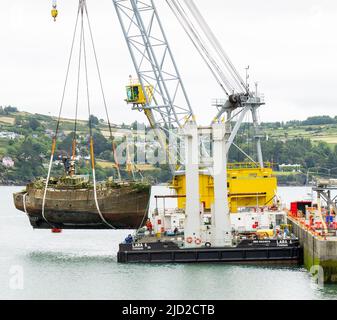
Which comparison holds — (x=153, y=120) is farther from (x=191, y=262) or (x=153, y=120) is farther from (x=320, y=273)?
(x=320, y=273)

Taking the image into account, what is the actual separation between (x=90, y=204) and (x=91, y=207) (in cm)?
19

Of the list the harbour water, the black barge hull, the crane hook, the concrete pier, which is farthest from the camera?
the crane hook

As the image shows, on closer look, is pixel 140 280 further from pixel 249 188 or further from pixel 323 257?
pixel 249 188

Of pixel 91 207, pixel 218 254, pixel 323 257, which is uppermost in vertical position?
pixel 91 207

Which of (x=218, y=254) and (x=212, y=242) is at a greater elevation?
(x=212, y=242)

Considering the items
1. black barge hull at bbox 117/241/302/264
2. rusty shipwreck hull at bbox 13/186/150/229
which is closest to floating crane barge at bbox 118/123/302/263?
black barge hull at bbox 117/241/302/264

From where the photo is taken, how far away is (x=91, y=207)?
56000mm

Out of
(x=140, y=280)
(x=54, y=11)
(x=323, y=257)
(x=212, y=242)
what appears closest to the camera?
(x=323, y=257)

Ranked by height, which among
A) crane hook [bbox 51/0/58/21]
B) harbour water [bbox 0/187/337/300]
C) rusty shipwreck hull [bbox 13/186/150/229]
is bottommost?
harbour water [bbox 0/187/337/300]

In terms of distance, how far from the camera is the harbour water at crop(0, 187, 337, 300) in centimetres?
4234

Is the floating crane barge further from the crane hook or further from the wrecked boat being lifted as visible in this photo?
the crane hook

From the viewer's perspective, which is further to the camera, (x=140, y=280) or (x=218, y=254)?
(x=218, y=254)

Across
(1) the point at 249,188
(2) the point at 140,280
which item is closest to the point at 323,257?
(2) the point at 140,280

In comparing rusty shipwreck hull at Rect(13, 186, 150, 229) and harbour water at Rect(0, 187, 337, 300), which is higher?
rusty shipwreck hull at Rect(13, 186, 150, 229)
